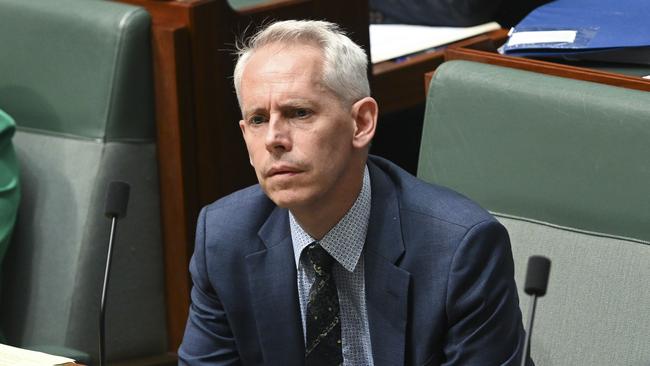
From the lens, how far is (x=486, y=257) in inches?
62.2

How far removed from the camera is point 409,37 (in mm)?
3084

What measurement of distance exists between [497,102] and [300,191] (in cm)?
41

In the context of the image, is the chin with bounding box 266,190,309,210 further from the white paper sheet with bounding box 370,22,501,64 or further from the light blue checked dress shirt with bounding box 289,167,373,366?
the white paper sheet with bounding box 370,22,501,64

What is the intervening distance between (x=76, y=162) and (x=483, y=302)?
3.07 ft

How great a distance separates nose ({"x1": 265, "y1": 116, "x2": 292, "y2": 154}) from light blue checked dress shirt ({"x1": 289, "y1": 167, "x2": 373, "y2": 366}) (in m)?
0.16

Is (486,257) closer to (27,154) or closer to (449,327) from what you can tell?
(449,327)

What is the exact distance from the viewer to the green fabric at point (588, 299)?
173cm

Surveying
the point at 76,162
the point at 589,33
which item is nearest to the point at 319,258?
the point at 589,33

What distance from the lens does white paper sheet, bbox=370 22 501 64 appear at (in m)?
2.96

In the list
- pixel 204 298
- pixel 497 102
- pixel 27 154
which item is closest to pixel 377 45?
pixel 27 154

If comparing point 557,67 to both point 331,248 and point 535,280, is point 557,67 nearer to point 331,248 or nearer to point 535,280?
point 331,248

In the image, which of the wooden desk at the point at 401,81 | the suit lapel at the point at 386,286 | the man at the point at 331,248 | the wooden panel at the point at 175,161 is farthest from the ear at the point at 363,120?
the wooden desk at the point at 401,81

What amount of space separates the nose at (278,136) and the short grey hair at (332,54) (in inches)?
2.9

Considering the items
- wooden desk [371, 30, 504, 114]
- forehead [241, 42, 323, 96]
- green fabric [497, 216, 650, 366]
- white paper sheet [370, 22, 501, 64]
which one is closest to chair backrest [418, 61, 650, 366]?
green fabric [497, 216, 650, 366]
